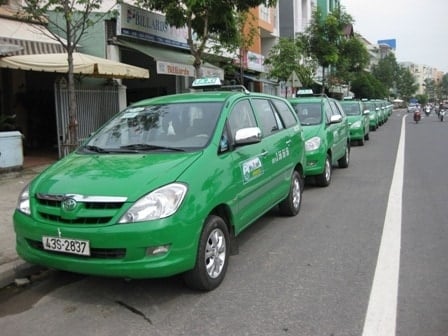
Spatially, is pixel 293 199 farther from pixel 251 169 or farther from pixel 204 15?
pixel 204 15

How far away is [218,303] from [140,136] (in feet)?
6.39

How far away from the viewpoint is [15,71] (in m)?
15.7

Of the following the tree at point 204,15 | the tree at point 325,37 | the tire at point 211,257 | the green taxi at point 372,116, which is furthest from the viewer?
the green taxi at point 372,116

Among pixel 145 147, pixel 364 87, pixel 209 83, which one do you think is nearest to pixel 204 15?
pixel 209 83

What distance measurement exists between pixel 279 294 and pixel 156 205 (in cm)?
134

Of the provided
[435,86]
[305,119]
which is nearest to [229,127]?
[305,119]

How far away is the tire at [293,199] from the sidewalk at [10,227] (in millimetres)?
3328

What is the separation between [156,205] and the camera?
4.12 m

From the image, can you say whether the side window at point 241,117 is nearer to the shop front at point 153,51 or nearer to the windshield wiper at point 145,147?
the windshield wiper at point 145,147

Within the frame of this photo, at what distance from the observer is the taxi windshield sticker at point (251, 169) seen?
533cm

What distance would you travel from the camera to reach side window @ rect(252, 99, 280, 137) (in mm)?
6318

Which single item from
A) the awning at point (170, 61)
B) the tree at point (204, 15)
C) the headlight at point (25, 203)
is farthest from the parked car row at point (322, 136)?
the headlight at point (25, 203)

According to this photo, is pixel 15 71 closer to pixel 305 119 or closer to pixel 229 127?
pixel 305 119

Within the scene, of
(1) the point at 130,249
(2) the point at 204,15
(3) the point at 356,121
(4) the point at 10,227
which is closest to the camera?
(1) the point at 130,249
